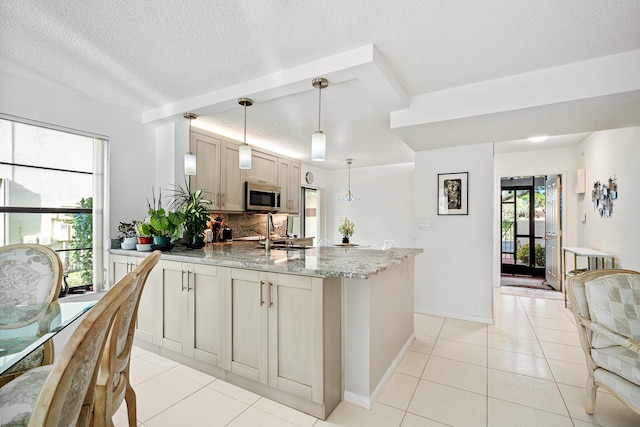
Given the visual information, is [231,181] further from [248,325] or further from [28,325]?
[28,325]

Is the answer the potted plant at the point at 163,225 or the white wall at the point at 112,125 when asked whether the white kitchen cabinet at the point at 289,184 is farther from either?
the potted plant at the point at 163,225

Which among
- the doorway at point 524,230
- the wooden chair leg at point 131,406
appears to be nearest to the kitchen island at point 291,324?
the wooden chair leg at point 131,406

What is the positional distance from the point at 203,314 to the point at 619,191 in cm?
433

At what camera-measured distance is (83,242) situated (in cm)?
300

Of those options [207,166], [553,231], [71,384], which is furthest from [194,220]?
[553,231]

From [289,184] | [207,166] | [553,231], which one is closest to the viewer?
[207,166]

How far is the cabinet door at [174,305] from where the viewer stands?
2.45 meters

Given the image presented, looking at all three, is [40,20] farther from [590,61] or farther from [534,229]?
[534,229]

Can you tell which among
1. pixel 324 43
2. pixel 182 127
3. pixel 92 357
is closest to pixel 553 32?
pixel 324 43

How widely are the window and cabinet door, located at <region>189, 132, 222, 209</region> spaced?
968mm

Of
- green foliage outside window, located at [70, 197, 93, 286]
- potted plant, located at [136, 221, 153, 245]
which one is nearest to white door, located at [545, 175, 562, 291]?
potted plant, located at [136, 221, 153, 245]

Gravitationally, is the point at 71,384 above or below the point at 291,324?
above

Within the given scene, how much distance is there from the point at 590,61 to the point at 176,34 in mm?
2968

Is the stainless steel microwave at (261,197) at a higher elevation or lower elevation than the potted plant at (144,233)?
higher
